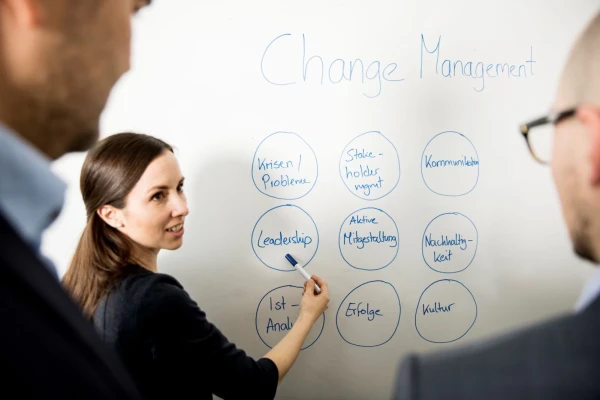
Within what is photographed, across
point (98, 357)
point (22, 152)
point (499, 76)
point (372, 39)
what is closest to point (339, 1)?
point (372, 39)

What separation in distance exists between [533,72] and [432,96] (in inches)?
10.8

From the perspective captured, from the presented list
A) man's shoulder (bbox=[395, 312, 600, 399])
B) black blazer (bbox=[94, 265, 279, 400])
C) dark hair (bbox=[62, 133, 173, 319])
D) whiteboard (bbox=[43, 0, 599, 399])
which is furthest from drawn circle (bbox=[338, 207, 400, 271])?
man's shoulder (bbox=[395, 312, 600, 399])

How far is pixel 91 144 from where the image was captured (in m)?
0.97

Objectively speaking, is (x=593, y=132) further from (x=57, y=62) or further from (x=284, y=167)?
(x=57, y=62)

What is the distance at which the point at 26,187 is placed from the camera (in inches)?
16.8

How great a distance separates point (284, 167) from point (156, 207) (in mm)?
312

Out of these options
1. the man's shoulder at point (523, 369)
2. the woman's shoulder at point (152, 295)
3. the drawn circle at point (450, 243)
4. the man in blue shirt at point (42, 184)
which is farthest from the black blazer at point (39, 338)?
the drawn circle at point (450, 243)

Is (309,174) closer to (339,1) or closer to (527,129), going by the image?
(339,1)

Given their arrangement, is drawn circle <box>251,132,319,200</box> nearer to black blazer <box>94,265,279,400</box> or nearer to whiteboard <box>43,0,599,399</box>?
whiteboard <box>43,0,599,399</box>

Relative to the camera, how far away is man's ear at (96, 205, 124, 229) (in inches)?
33.1

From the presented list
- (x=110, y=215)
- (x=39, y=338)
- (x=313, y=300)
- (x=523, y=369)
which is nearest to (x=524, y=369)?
(x=523, y=369)

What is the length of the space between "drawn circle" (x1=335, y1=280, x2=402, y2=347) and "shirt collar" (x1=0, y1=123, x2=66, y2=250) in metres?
0.75

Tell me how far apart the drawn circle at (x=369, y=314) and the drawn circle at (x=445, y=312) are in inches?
2.7

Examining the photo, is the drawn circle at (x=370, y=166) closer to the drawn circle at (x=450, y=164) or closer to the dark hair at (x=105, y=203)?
the drawn circle at (x=450, y=164)
